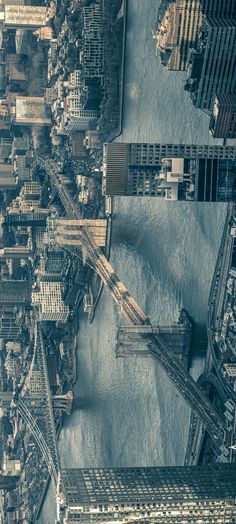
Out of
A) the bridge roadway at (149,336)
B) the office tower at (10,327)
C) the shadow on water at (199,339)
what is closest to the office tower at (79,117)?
the bridge roadway at (149,336)

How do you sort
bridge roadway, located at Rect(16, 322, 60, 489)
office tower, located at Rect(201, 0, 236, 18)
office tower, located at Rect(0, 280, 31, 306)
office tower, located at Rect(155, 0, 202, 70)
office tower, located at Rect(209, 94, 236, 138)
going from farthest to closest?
1. office tower, located at Rect(0, 280, 31, 306)
2. bridge roadway, located at Rect(16, 322, 60, 489)
3. office tower, located at Rect(155, 0, 202, 70)
4. office tower, located at Rect(201, 0, 236, 18)
5. office tower, located at Rect(209, 94, 236, 138)

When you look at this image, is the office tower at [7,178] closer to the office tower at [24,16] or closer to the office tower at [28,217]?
the office tower at [28,217]

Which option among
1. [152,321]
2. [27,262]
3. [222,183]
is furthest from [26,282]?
[222,183]

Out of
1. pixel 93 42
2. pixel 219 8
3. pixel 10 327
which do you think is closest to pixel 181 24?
pixel 219 8

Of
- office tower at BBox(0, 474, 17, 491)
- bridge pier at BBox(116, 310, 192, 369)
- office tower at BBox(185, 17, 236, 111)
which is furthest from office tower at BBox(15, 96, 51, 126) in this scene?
office tower at BBox(185, 17, 236, 111)

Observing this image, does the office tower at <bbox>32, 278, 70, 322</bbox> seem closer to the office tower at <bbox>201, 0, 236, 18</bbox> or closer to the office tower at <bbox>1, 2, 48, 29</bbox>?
the office tower at <bbox>1, 2, 48, 29</bbox>

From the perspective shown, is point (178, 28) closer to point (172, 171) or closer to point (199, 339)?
point (172, 171)
